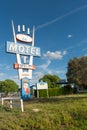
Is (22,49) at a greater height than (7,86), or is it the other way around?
(22,49)

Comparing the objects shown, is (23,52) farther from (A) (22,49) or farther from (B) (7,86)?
(B) (7,86)

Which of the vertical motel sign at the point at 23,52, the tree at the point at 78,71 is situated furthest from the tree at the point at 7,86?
the vertical motel sign at the point at 23,52

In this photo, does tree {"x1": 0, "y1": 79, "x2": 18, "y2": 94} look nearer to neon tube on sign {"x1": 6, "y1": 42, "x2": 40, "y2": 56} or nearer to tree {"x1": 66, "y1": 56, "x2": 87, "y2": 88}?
tree {"x1": 66, "y1": 56, "x2": 87, "y2": 88}

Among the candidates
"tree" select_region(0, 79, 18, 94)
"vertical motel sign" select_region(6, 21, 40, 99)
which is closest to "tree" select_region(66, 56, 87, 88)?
"vertical motel sign" select_region(6, 21, 40, 99)

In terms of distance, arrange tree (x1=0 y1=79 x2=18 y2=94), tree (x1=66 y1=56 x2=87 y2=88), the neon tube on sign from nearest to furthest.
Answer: the neon tube on sign < tree (x1=66 y1=56 x2=87 y2=88) < tree (x1=0 y1=79 x2=18 y2=94)

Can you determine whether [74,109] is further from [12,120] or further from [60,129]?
[12,120]

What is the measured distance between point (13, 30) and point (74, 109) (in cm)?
1524

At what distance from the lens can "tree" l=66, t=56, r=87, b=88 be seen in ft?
182

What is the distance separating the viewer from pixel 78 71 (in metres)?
56.7

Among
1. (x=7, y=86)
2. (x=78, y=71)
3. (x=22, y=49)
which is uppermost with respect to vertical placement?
(x=78, y=71)

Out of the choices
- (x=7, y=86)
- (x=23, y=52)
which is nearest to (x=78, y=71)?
(x=23, y=52)

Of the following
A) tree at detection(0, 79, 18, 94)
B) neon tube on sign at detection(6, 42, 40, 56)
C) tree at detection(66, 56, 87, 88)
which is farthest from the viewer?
tree at detection(0, 79, 18, 94)

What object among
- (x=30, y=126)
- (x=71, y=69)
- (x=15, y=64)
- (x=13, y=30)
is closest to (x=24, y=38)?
(x=13, y=30)

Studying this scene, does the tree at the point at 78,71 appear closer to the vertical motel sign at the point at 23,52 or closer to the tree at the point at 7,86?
the vertical motel sign at the point at 23,52
